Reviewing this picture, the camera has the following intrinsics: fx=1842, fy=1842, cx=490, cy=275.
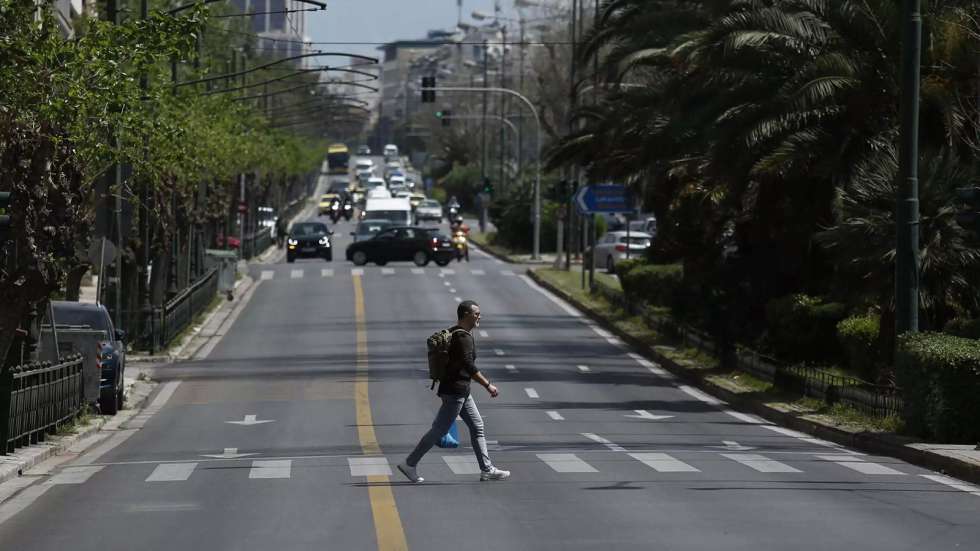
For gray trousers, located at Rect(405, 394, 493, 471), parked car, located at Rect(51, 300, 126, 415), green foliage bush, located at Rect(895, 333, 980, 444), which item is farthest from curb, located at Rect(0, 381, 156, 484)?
green foliage bush, located at Rect(895, 333, 980, 444)

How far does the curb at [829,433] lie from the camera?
19.8 metres

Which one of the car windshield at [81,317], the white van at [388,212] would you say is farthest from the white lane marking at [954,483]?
A: the white van at [388,212]

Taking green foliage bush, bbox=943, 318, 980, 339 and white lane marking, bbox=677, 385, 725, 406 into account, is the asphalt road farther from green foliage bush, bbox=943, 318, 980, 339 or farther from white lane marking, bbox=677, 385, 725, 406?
green foliage bush, bbox=943, 318, 980, 339

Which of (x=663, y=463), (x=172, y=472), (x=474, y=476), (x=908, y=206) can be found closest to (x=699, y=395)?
(x=908, y=206)

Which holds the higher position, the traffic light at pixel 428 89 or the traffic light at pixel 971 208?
the traffic light at pixel 428 89

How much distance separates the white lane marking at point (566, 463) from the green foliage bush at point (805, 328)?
16.2 metres

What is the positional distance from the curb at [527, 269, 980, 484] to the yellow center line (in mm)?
6099

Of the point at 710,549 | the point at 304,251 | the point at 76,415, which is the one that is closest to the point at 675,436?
the point at 76,415

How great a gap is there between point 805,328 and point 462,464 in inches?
721

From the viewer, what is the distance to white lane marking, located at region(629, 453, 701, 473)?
19.2 m

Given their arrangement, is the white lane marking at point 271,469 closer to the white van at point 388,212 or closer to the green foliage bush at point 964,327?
the green foliage bush at point 964,327

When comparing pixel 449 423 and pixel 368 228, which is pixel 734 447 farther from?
pixel 368 228

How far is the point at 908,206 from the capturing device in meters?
24.4

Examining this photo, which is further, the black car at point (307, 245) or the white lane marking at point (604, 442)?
the black car at point (307, 245)
